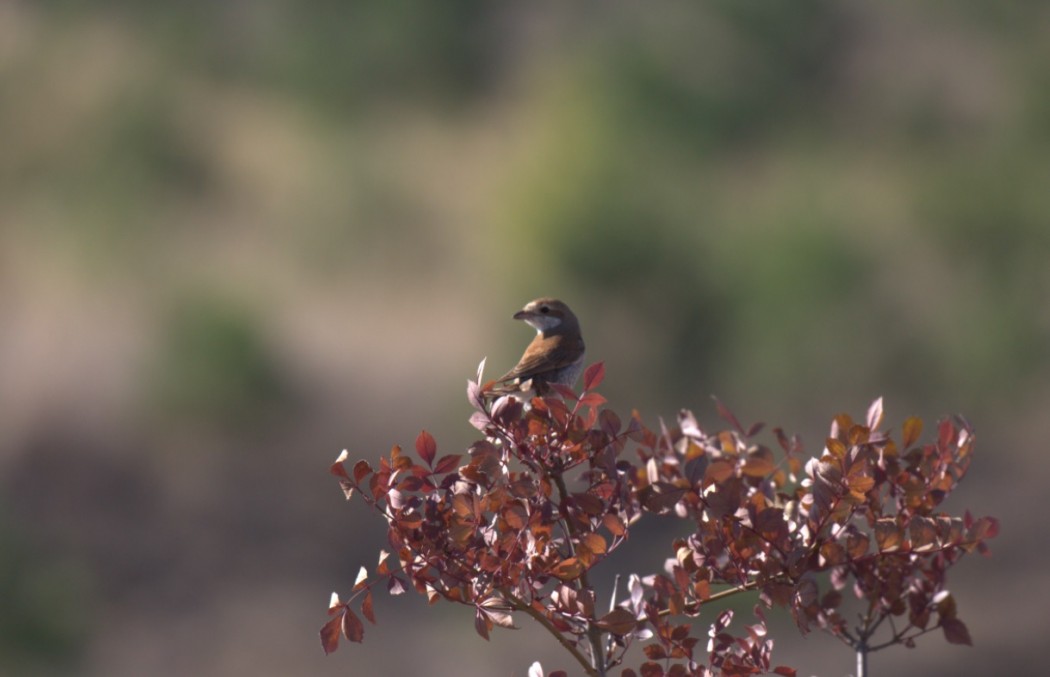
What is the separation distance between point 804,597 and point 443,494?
0.69 metres

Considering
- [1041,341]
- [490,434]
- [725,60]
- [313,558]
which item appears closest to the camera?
[490,434]

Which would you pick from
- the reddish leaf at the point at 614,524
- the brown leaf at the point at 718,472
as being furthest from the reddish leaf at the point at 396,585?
the brown leaf at the point at 718,472

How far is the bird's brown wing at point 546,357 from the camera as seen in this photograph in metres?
3.37

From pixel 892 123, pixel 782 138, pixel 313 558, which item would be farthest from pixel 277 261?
pixel 892 123

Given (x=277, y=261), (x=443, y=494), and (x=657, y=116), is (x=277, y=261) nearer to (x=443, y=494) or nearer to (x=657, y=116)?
(x=657, y=116)

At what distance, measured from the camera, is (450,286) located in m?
15.2

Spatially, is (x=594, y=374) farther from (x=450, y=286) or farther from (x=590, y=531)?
(x=450, y=286)

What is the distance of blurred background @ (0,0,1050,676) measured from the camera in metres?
10.8

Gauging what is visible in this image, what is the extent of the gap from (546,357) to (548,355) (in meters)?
0.01

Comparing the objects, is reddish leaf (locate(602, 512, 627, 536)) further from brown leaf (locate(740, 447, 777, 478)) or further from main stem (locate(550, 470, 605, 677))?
brown leaf (locate(740, 447, 777, 478))

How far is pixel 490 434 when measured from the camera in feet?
7.77

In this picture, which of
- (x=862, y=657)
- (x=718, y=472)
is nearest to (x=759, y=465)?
(x=718, y=472)

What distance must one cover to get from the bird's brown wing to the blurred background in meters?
→ 6.14

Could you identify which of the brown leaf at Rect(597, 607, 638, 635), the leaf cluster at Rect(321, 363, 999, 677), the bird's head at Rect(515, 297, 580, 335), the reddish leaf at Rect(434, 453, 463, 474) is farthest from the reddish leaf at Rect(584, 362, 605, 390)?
the bird's head at Rect(515, 297, 580, 335)
